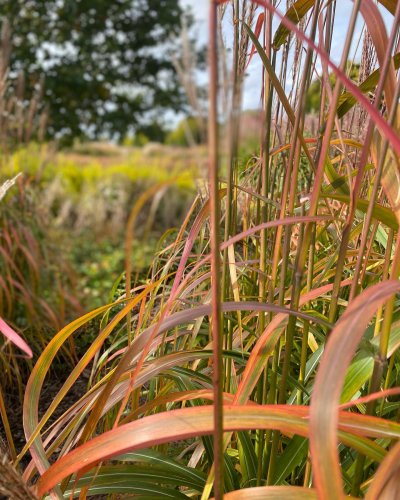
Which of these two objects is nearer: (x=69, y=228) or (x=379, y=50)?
(x=379, y=50)

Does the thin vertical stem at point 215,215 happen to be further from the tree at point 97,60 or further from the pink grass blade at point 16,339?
the tree at point 97,60

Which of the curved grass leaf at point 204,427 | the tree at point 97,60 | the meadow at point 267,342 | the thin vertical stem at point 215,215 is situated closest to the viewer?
the thin vertical stem at point 215,215

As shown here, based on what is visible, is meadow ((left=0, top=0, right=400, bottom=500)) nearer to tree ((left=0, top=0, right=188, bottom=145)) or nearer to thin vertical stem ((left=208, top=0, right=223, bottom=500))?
thin vertical stem ((left=208, top=0, right=223, bottom=500))

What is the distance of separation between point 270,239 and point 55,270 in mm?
2031

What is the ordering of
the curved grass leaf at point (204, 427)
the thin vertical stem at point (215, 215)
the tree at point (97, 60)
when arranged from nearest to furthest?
1. the thin vertical stem at point (215, 215)
2. the curved grass leaf at point (204, 427)
3. the tree at point (97, 60)

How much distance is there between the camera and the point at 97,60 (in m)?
7.31

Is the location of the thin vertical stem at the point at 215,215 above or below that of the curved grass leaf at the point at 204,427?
above

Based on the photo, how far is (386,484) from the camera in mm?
590

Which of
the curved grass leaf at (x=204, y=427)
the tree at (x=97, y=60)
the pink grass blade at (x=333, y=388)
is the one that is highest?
the tree at (x=97, y=60)

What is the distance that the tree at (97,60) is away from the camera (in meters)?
6.84

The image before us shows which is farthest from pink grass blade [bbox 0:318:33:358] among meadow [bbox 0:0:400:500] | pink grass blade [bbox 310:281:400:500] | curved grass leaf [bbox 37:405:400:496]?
pink grass blade [bbox 310:281:400:500]

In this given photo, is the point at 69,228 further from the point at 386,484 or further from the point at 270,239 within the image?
the point at 386,484

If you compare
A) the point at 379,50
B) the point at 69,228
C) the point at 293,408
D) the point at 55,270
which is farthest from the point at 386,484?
the point at 69,228

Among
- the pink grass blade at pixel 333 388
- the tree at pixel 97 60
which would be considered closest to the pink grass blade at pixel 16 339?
the pink grass blade at pixel 333 388
